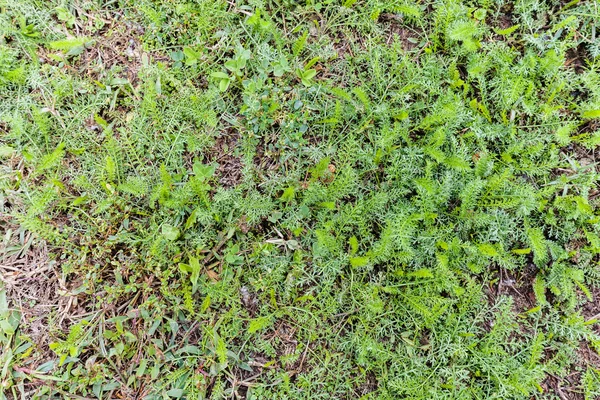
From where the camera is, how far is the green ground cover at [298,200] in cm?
235

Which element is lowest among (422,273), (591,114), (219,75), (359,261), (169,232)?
(169,232)

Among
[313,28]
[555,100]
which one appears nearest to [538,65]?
[555,100]

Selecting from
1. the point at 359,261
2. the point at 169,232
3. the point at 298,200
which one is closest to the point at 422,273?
the point at 359,261

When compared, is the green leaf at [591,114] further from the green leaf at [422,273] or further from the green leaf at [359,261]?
the green leaf at [359,261]

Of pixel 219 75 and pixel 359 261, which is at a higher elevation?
pixel 219 75

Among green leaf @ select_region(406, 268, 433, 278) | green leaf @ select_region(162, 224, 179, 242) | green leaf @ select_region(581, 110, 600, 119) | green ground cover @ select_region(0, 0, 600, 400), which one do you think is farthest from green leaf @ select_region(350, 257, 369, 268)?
green leaf @ select_region(581, 110, 600, 119)

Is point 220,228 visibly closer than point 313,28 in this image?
Yes

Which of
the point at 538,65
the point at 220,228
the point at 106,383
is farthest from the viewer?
the point at 538,65

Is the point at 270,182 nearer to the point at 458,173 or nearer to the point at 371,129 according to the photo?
Answer: the point at 371,129

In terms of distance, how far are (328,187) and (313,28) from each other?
1120 mm

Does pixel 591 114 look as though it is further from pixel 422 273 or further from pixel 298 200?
pixel 298 200

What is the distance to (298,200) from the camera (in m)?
2.51

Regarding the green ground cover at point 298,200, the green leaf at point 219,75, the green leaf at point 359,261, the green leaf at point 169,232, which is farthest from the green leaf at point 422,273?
the green leaf at point 219,75

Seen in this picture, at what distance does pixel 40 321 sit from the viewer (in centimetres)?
235
